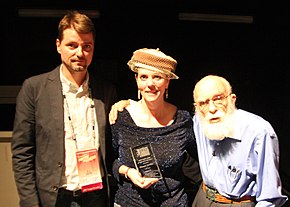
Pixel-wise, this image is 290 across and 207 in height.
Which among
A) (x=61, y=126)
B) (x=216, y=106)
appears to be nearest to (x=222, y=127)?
(x=216, y=106)

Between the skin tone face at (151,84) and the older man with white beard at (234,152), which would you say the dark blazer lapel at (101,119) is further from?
the older man with white beard at (234,152)

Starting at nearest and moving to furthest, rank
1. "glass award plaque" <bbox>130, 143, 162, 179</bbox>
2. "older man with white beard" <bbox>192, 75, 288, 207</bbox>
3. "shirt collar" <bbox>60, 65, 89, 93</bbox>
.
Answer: "older man with white beard" <bbox>192, 75, 288, 207</bbox> → "glass award plaque" <bbox>130, 143, 162, 179</bbox> → "shirt collar" <bbox>60, 65, 89, 93</bbox>

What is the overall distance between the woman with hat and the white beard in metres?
0.16

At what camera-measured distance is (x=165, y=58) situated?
1.75 meters

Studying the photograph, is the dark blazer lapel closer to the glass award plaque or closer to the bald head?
the glass award plaque

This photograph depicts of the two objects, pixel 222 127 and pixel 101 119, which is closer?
pixel 222 127

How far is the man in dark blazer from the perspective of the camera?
69.3 inches

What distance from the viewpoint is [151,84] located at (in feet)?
5.65

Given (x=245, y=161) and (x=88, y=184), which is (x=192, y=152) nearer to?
(x=245, y=161)

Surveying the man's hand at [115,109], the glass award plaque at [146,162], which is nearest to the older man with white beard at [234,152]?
the glass award plaque at [146,162]

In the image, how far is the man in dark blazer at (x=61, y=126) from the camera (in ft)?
5.78

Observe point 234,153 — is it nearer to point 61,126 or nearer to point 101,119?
point 101,119

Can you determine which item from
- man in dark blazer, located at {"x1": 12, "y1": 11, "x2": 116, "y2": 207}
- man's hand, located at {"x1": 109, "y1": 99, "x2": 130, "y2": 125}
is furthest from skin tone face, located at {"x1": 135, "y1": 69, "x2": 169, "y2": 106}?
man in dark blazer, located at {"x1": 12, "y1": 11, "x2": 116, "y2": 207}

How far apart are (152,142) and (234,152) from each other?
0.37 meters
